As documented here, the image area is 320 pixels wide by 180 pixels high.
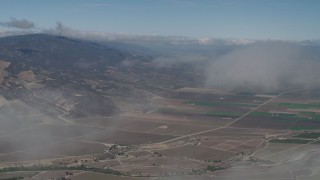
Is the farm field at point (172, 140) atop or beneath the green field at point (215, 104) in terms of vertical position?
beneath

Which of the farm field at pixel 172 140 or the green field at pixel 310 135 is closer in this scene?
the farm field at pixel 172 140

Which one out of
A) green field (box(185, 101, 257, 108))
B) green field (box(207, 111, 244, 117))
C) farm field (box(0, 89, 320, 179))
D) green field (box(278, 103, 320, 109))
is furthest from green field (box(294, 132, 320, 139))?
green field (box(185, 101, 257, 108))

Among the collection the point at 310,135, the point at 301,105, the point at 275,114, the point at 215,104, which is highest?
the point at 215,104

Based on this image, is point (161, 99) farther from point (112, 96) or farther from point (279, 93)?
point (279, 93)

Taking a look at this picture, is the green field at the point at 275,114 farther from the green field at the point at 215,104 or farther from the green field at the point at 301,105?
the green field at the point at 301,105

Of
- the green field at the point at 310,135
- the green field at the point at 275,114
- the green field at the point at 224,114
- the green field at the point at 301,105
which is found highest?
the green field at the point at 301,105

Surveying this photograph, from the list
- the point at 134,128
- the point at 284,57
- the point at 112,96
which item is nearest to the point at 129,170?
the point at 134,128

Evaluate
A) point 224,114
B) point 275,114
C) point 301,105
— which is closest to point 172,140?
point 224,114

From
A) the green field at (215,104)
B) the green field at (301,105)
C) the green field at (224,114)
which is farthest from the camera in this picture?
the green field at (215,104)

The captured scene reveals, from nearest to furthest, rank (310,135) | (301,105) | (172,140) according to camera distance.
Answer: (172,140), (310,135), (301,105)

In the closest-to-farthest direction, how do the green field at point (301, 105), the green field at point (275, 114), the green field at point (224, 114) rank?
the green field at point (275, 114)
the green field at point (224, 114)
the green field at point (301, 105)

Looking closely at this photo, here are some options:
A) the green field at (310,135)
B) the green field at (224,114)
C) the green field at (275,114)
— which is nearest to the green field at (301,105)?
the green field at (275,114)

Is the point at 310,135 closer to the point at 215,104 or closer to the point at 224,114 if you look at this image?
the point at 224,114
